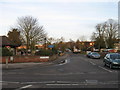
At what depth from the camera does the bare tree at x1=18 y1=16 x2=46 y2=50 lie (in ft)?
139

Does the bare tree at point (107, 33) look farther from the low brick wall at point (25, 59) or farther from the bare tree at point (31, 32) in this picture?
the low brick wall at point (25, 59)

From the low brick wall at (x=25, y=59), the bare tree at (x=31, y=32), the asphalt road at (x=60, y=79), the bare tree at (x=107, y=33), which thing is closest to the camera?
the asphalt road at (x=60, y=79)

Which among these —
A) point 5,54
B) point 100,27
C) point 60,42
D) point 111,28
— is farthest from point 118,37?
point 5,54

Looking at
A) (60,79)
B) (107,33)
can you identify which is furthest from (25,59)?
(107,33)

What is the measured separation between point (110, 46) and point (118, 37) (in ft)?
23.7

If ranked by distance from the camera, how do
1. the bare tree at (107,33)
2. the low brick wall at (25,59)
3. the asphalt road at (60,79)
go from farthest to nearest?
the bare tree at (107,33) → the low brick wall at (25,59) → the asphalt road at (60,79)

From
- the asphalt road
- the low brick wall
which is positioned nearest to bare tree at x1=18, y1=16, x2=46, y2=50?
the low brick wall

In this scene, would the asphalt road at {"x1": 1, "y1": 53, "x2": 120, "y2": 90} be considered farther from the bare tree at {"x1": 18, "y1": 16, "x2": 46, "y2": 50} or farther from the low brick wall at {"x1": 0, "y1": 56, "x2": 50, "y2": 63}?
the bare tree at {"x1": 18, "y1": 16, "x2": 46, "y2": 50}

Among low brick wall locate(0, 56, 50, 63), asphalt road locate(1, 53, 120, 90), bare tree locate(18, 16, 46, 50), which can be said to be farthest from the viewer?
bare tree locate(18, 16, 46, 50)

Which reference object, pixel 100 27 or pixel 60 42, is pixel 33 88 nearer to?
pixel 100 27

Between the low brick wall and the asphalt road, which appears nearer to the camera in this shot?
the asphalt road

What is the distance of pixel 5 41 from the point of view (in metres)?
36.2

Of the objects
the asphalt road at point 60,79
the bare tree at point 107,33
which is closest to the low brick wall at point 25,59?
the asphalt road at point 60,79

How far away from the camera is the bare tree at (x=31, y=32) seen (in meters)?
42.3
